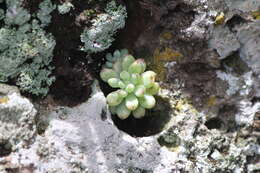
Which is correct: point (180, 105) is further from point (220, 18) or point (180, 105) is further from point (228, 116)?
point (220, 18)

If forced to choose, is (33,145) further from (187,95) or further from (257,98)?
(257,98)

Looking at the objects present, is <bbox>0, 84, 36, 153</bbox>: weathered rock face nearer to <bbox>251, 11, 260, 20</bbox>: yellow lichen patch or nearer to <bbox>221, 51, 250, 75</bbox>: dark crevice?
<bbox>221, 51, 250, 75</bbox>: dark crevice

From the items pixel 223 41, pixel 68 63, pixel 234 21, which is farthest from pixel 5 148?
pixel 234 21

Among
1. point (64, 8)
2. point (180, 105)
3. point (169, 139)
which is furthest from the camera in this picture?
point (180, 105)

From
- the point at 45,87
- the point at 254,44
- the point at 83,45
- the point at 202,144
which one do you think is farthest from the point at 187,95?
the point at 45,87

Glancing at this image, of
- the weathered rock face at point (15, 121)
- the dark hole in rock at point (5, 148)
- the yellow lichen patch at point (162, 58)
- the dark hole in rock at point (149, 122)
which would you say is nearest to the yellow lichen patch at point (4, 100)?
the weathered rock face at point (15, 121)

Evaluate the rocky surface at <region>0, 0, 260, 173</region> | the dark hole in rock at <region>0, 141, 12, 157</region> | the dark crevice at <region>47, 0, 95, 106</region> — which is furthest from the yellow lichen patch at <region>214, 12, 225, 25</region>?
the dark hole in rock at <region>0, 141, 12, 157</region>
